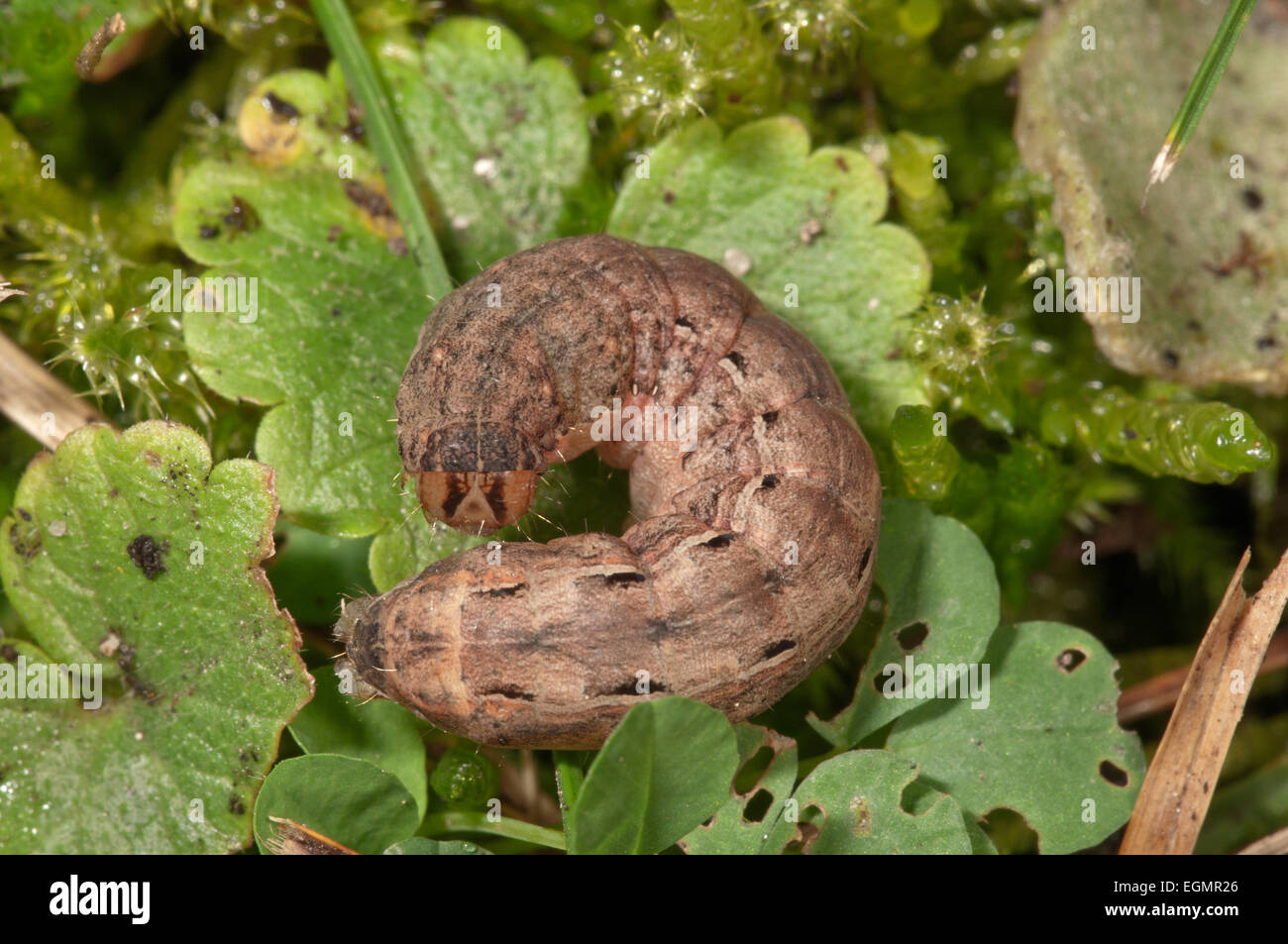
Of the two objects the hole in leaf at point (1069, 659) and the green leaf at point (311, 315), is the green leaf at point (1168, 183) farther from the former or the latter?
the green leaf at point (311, 315)

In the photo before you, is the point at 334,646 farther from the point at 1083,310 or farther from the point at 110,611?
the point at 1083,310

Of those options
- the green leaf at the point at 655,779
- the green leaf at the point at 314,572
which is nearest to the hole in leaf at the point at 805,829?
the green leaf at the point at 655,779

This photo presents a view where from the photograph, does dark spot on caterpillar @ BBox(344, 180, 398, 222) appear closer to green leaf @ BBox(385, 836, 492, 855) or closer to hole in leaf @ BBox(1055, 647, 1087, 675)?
green leaf @ BBox(385, 836, 492, 855)

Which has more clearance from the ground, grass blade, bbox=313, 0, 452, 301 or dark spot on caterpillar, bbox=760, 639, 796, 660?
grass blade, bbox=313, 0, 452, 301

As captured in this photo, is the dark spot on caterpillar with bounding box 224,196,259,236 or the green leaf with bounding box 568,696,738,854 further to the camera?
the dark spot on caterpillar with bounding box 224,196,259,236

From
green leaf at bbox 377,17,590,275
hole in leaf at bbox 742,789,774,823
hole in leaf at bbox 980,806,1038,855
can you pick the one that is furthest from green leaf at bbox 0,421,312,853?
hole in leaf at bbox 980,806,1038,855

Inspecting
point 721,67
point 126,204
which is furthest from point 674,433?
point 126,204

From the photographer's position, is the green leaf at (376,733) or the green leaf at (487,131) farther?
the green leaf at (487,131)
